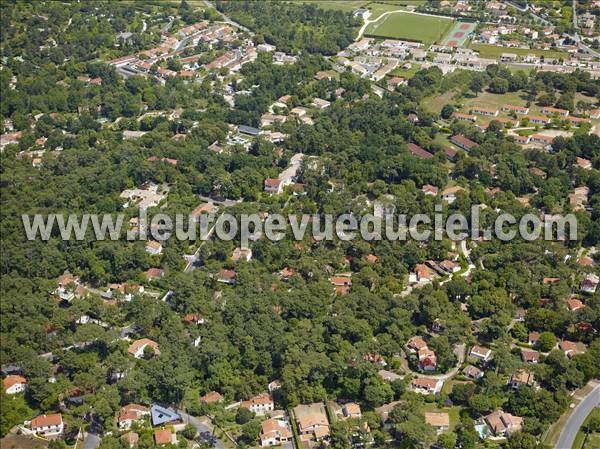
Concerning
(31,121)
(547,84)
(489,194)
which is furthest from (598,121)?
(31,121)

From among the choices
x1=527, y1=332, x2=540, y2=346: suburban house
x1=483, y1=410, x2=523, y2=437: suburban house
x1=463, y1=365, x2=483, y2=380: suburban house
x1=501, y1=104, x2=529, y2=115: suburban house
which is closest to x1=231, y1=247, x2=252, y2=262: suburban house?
x1=463, y1=365, x2=483, y2=380: suburban house

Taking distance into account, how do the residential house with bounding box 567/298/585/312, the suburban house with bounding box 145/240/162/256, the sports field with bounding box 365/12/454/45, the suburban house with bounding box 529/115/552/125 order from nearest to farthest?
the residential house with bounding box 567/298/585/312
the suburban house with bounding box 145/240/162/256
the suburban house with bounding box 529/115/552/125
the sports field with bounding box 365/12/454/45

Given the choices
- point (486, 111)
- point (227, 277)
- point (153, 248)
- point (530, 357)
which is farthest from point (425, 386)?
point (486, 111)

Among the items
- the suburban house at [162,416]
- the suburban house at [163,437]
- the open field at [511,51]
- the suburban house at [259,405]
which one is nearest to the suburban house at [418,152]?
the open field at [511,51]

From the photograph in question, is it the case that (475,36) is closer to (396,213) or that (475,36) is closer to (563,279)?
(396,213)

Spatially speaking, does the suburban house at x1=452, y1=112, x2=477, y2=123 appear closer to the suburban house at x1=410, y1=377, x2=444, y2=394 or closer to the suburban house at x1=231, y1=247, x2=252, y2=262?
the suburban house at x1=231, y1=247, x2=252, y2=262

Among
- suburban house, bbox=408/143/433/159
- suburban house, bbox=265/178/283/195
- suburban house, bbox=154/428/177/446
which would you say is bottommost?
suburban house, bbox=265/178/283/195

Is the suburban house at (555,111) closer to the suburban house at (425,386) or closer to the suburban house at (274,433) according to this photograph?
the suburban house at (425,386)

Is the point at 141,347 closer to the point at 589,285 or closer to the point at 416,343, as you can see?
the point at 416,343
